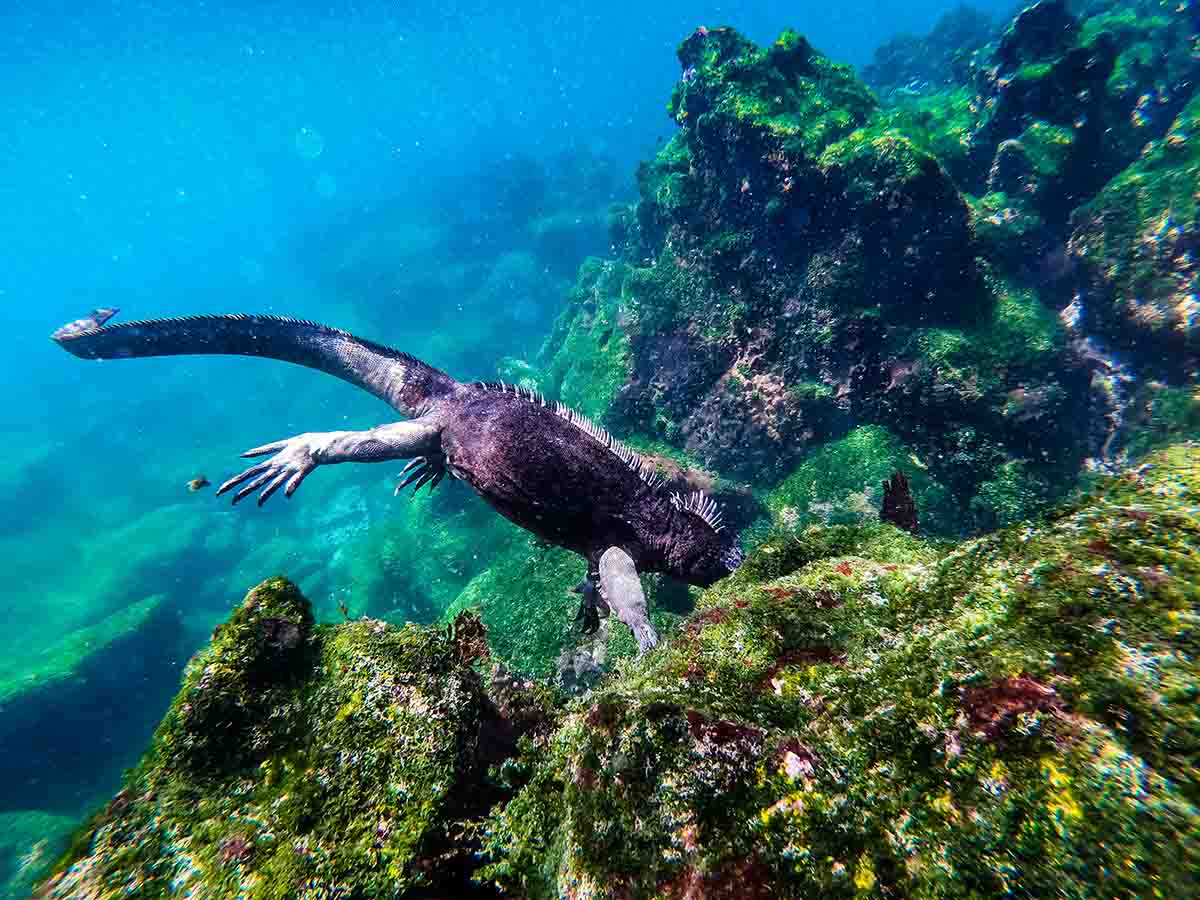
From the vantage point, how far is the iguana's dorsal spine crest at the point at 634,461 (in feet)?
14.1

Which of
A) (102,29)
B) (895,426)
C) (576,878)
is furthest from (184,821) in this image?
(102,29)

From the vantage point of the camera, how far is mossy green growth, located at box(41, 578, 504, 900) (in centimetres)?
173

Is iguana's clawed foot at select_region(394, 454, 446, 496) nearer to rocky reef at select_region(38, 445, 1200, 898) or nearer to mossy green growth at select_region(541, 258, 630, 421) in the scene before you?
rocky reef at select_region(38, 445, 1200, 898)

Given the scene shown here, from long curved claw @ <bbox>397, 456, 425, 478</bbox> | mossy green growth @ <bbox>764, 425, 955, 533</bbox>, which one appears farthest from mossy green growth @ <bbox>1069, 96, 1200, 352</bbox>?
long curved claw @ <bbox>397, 456, 425, 478</bbox>

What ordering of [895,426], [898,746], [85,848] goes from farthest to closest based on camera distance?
[895,426]
[85,848]
[898,746]

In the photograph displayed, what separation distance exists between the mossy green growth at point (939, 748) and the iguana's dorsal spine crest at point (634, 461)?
2.30 metres

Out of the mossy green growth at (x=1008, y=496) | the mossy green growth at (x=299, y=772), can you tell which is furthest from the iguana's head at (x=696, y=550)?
the mossy green growth at (x=1008, y=496)

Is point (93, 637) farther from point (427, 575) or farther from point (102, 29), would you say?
point (102, 29)

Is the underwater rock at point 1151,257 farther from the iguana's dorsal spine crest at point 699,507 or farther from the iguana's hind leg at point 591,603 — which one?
the iguana's hind leg at point 591,603

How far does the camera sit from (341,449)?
4.73 m

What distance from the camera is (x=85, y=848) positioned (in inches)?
69.2

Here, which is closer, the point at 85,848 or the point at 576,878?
the point at 576,878

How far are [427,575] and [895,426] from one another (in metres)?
11.6

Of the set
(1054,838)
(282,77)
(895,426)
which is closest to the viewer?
(1054,838)
